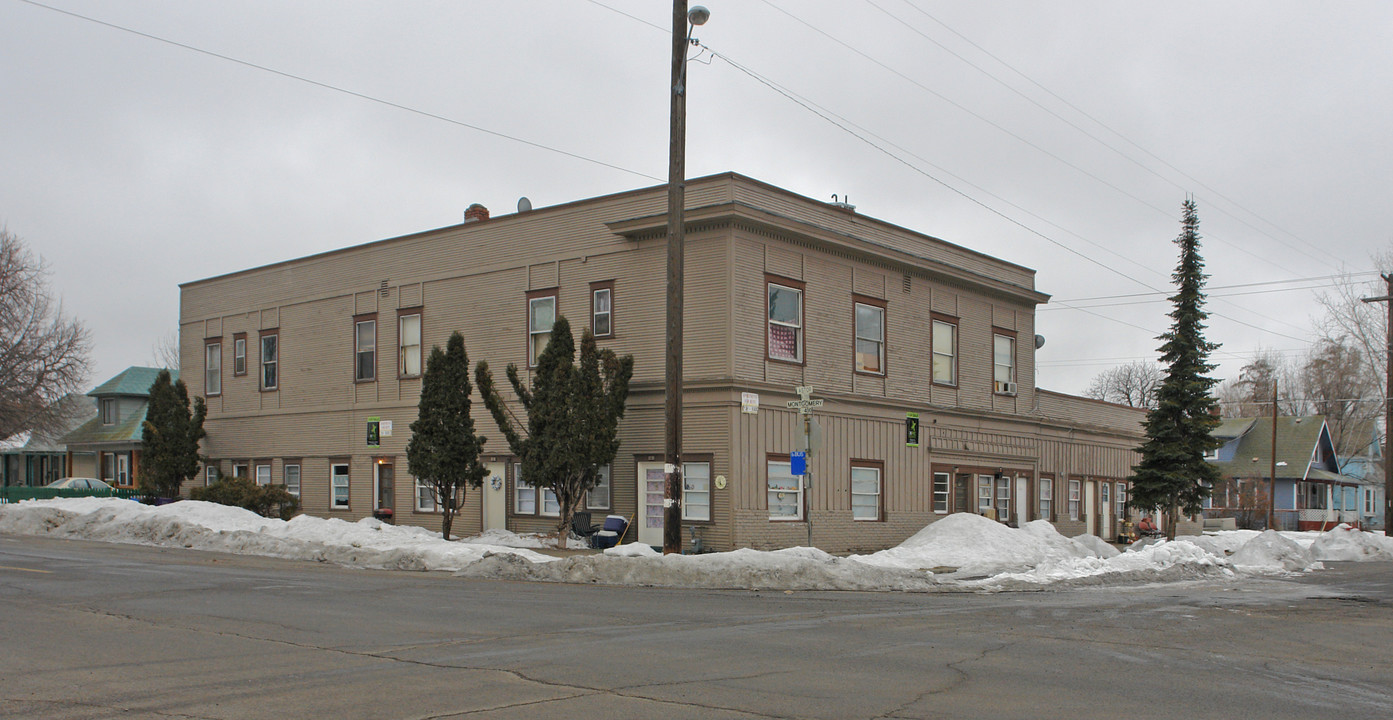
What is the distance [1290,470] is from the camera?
65688mm

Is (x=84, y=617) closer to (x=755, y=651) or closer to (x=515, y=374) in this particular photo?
(x=755, y=651)

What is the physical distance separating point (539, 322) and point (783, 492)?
7.73 m

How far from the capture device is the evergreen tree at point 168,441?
35750 mm

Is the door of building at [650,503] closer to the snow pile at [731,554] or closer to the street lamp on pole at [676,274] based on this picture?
the snow pile at [731,554]

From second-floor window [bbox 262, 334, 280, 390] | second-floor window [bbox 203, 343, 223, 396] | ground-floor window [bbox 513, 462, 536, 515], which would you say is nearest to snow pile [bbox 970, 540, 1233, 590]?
ground-floor window [bbox 513, 462, 536, 515]

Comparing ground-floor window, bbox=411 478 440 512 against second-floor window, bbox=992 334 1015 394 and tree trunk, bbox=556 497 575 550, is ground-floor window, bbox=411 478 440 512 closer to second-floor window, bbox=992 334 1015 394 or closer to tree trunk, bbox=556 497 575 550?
tree trunk, bbox=556 497 575 550

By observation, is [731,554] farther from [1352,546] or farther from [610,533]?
[1352,546]

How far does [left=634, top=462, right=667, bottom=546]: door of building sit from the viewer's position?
2572 centimetres

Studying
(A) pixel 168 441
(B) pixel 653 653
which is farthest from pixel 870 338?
(A) pixel 168 441

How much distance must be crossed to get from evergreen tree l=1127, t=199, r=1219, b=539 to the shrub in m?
26.1

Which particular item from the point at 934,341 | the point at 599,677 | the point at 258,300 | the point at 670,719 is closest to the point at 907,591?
the point at 599,677

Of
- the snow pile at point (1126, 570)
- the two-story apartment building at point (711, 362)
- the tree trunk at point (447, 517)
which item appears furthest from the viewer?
the tree trunk at point (447, 517)

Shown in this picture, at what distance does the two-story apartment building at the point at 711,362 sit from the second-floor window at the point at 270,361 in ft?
0.29

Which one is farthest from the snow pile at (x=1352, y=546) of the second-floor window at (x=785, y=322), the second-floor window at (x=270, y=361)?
the second-floor window at (x=270, y=361)
